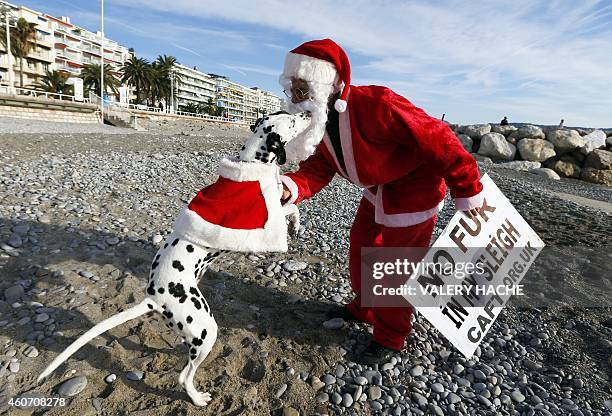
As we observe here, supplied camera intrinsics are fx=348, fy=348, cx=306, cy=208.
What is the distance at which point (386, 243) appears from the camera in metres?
2.74

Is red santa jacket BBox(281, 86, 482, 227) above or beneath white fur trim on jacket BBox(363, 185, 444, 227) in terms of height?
above

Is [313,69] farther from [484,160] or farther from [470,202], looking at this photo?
[484,160]

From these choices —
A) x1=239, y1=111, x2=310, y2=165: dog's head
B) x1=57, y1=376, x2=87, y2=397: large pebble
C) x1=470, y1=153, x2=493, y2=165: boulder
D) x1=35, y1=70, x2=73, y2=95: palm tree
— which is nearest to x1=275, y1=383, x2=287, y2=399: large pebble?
x1=57, y1=376, x2=87, y2=397: large pebble

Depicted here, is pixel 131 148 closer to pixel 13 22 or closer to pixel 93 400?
pixel 93 400

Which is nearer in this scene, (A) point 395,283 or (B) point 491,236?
(B) point 491,236

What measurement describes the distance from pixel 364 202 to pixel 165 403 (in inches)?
81.6

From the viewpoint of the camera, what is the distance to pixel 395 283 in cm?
286

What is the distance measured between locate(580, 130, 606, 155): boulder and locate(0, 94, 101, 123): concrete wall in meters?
30.4

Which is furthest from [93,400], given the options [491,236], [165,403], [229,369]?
[491,236]

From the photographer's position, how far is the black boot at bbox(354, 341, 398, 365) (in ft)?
8.78

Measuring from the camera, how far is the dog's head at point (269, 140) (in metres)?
2.06

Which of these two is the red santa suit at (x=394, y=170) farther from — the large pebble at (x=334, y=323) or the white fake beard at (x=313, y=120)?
the large pebble at (x=334, y=323)

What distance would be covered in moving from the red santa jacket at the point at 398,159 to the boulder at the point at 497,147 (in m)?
20.2

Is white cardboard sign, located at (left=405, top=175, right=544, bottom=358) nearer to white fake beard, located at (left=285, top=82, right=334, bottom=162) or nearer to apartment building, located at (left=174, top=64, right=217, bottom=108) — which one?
white fake beard, located at (left=285, top=82, right=334, bottom=162)
